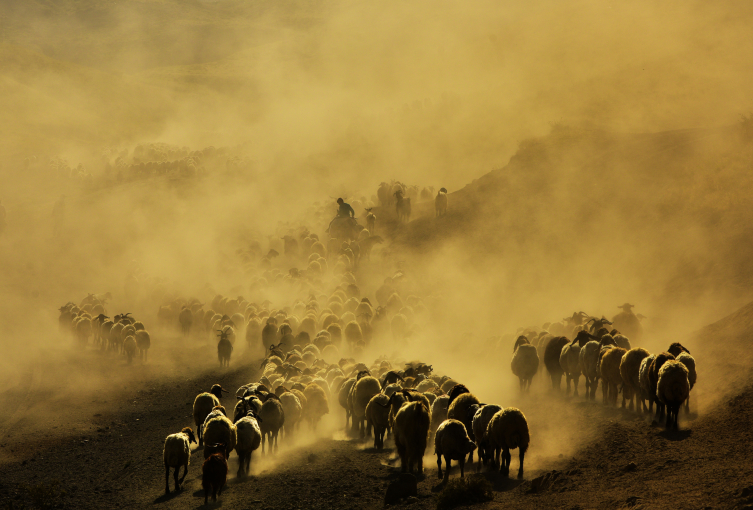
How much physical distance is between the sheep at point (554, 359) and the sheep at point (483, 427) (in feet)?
30.8

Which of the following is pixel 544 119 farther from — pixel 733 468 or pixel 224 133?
pixel 224 133

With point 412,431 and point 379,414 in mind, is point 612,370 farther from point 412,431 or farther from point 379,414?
point 412,431

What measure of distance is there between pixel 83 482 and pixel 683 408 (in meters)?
18.2

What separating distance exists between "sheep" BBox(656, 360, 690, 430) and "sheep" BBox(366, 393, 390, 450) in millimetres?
7660

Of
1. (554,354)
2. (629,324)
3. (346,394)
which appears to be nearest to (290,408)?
(346,394)

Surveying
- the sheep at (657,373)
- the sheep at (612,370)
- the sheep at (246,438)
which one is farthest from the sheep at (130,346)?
the sheep at (657,373)

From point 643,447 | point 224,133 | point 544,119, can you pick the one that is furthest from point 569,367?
point 224,133

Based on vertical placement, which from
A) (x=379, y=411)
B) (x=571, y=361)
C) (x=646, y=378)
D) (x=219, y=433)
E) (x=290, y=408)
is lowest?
(x=219, y=433)

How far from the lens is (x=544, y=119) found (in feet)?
241

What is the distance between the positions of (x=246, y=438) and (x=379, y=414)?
4.06m

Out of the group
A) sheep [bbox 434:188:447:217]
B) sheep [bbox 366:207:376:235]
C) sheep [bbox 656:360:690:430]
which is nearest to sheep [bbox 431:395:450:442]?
sheep [bbox 656:360:690:430]

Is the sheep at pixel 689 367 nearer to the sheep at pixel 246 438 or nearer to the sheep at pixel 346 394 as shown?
the sheep at pixel 346 394

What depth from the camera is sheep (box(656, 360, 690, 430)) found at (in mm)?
16594

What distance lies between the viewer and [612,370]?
20875mm
